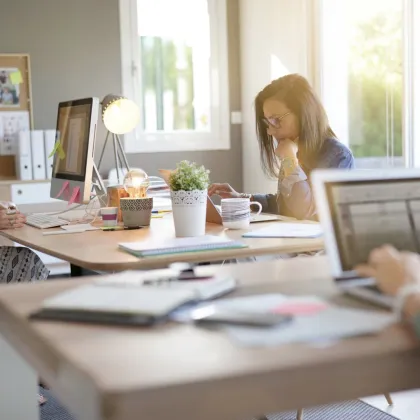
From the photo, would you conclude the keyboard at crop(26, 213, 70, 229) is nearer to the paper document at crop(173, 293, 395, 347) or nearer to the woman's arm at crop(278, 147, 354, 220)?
the woman's arm at crop(278, 147, 354, 220)

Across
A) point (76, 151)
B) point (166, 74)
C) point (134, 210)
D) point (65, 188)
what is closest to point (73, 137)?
point (76, 151)

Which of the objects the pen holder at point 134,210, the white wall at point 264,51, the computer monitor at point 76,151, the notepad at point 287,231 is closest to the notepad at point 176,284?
the notepad at point 287,231

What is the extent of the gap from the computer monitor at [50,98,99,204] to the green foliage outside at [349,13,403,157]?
2014mm

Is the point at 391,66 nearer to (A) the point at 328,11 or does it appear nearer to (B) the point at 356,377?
(A) the point at 328,11

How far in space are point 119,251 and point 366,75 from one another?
115 inches

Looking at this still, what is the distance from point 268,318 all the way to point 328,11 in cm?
412

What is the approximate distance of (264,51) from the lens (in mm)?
5297

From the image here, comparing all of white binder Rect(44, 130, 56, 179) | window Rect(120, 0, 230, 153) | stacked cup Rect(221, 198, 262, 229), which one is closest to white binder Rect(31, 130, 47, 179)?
white binder Rect(44, 130, 56, 179)

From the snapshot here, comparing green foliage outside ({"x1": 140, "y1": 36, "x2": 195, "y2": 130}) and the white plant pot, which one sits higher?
green foliage outside ({"x1": 140, "y1": 36, "x2": 195, "y2": 130})

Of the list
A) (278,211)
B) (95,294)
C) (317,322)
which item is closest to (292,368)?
(317,322)

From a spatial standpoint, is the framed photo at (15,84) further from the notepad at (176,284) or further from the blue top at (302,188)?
the notepad at (176,284)

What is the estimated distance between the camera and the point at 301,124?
2832mm

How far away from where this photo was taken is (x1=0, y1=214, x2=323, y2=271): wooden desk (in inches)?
69.4

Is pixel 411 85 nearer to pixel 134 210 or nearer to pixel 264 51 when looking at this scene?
pixel 264 51
